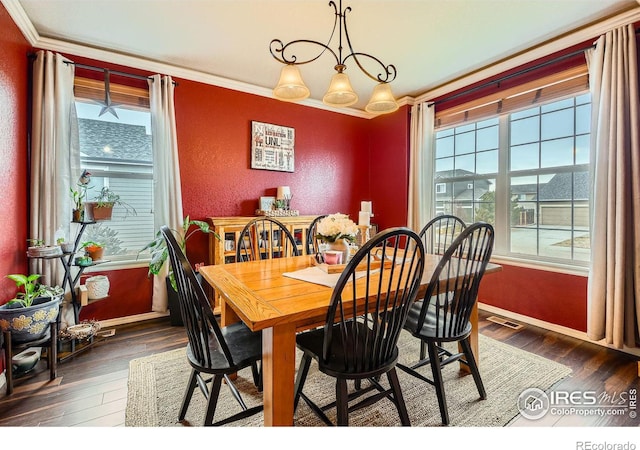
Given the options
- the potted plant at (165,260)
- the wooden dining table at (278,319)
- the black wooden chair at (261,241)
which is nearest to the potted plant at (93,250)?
the potted plant at (165,260)

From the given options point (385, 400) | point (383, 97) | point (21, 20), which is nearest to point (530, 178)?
point (383, 97)

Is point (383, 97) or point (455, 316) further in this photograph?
point (383, 97)

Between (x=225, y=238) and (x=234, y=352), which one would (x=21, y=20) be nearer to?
(x=225, y=238)

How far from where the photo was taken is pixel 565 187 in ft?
8.71

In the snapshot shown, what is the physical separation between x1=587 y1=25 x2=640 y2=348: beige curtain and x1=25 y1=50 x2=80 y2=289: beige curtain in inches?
163

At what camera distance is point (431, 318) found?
1.75 m

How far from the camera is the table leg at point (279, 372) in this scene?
114cm

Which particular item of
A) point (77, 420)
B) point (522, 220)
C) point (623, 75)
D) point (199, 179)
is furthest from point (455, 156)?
point (77, 420)

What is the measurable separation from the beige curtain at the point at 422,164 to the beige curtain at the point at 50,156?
345 centimetres

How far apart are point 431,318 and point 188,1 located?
2.59m

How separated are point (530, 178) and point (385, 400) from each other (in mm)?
2484

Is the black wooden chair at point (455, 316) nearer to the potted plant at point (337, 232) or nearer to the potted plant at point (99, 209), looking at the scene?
the potted plant at point (337, 232)

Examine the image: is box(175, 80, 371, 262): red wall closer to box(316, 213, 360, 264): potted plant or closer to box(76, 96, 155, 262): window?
box(76, 96, 155, 262): window
